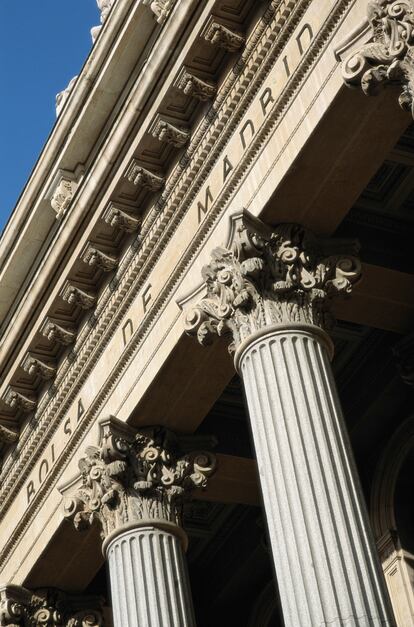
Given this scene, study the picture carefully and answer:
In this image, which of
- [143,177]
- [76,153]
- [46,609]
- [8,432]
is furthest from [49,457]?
[143,177]

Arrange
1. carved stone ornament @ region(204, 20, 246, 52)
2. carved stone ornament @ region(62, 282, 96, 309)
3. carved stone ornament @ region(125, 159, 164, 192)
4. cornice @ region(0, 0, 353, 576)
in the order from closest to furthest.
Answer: cornice @ region(0, 0, 353, 576) < carved stone ornament @ region(204, 20, 246, 52) < carved stone ornament @ region(125, 159, 164, 192) < carved stone ornament @ region(62, 282, 96, 309)

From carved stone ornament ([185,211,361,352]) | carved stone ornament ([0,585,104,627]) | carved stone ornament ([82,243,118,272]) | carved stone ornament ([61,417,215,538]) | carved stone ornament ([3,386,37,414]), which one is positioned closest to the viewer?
carved stone ornament ([185,211,361,352])

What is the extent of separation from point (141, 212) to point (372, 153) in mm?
5219

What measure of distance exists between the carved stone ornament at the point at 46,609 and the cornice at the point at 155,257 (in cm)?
125

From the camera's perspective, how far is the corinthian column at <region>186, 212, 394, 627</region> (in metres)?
18.1

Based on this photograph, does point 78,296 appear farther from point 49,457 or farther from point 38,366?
point 49,457

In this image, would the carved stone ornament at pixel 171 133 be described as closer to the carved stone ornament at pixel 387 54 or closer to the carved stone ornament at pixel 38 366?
the carved stone ornament at pixel 387 54

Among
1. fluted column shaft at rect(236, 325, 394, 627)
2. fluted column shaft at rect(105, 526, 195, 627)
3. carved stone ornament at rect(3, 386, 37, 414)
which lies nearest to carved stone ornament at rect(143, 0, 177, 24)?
fluted column shaft at rect(236, 325, 394, 627)

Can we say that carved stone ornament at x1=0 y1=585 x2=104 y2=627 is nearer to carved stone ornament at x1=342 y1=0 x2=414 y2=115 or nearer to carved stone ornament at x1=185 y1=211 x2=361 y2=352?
carved stone ornament at x1=185 y1=211 x2=361 y2=352

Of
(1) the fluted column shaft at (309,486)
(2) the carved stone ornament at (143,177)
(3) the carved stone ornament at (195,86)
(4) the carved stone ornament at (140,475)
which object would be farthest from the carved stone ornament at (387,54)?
(4) the carved stone ornament at (140,475)

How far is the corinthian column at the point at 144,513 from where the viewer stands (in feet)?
73.8

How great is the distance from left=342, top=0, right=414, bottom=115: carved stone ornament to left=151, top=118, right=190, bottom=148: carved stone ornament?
4429mm

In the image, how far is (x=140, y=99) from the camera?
23.4 meters

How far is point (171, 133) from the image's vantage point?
23125 millimetres
